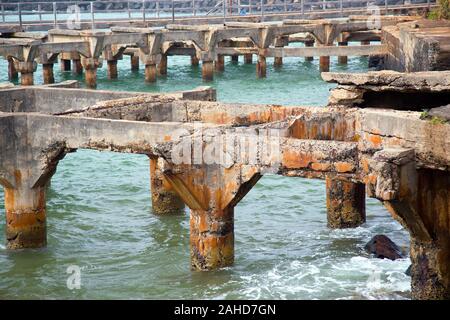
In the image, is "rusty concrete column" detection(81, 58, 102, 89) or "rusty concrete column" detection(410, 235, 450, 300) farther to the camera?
"rusty concrete column" detection(81, 58, 102, 89)

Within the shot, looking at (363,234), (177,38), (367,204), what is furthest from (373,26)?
(363,234)

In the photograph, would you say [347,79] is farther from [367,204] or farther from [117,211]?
[117,211]

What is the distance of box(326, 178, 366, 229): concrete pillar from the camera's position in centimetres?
1861

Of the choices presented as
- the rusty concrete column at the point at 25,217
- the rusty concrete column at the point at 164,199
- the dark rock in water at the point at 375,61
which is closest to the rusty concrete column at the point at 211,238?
the rusty concrete column at the point at 25,217

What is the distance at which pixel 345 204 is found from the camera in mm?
18828

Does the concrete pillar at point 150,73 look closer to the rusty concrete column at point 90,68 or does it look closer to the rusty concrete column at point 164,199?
the rusty concrete column at point 90,68

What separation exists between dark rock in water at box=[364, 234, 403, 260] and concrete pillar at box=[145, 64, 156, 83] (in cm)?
2185

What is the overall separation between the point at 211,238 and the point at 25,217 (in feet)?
11.9

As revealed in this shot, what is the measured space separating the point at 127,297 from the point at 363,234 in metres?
4.72

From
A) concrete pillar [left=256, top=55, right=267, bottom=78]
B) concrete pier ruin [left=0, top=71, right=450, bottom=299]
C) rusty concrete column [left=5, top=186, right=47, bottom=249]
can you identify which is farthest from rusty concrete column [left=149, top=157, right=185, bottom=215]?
concrete pillar [left=256, top=55, right=267, bottom=78]

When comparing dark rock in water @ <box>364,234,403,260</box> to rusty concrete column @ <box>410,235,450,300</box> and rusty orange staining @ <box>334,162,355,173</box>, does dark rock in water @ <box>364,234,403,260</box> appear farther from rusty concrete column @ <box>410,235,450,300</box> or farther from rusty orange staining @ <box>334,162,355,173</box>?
rusty orange staining @ <box>334,162,355,173</box>

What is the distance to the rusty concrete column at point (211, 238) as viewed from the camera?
15906mm

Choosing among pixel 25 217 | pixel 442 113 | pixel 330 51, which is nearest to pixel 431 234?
pixel 442 113
